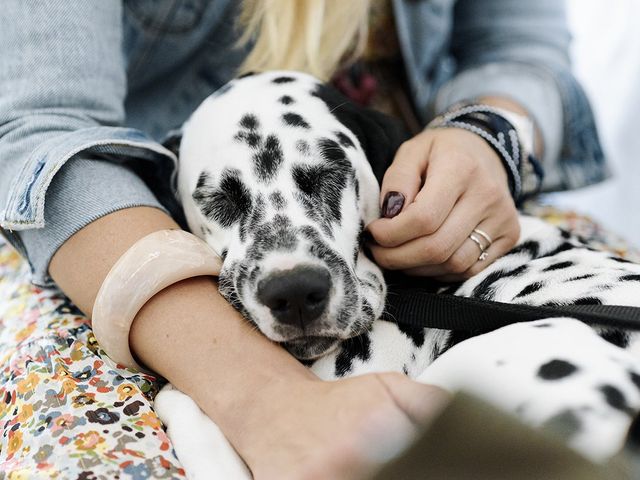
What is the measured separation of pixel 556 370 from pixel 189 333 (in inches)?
27.8

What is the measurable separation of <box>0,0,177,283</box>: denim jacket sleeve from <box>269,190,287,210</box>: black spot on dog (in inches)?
12.5

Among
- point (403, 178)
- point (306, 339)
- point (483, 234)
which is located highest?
point (403, 178)

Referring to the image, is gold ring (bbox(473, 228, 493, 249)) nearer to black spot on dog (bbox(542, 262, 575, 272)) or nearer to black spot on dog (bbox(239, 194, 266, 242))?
black spot on dog (bbox(542, 262, 575, 272))

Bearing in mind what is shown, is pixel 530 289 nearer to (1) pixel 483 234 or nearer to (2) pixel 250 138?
(1) pixel 483 234

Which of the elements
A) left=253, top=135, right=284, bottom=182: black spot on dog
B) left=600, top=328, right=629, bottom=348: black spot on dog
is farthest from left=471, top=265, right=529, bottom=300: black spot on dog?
left=253, top=135, right=284, bottom=182: black spot on dog

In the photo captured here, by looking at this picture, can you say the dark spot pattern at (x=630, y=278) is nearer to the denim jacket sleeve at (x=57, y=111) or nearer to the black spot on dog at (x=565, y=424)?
the black spot on dog at (x=565, y=424)

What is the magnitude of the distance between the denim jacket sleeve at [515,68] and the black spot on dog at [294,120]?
3.67 ft

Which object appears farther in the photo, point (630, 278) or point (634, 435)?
point (630, 278)

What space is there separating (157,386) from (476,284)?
2.53 ft

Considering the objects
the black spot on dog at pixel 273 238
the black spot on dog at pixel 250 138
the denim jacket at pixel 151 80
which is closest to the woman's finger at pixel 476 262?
the black spot on dog at pixel 273 238

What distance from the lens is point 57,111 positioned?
5.59 feet

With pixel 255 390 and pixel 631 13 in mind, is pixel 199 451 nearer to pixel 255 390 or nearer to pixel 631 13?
pixel 255 390

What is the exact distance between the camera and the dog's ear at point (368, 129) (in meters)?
1.71

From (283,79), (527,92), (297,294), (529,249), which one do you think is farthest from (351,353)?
(527,92)
